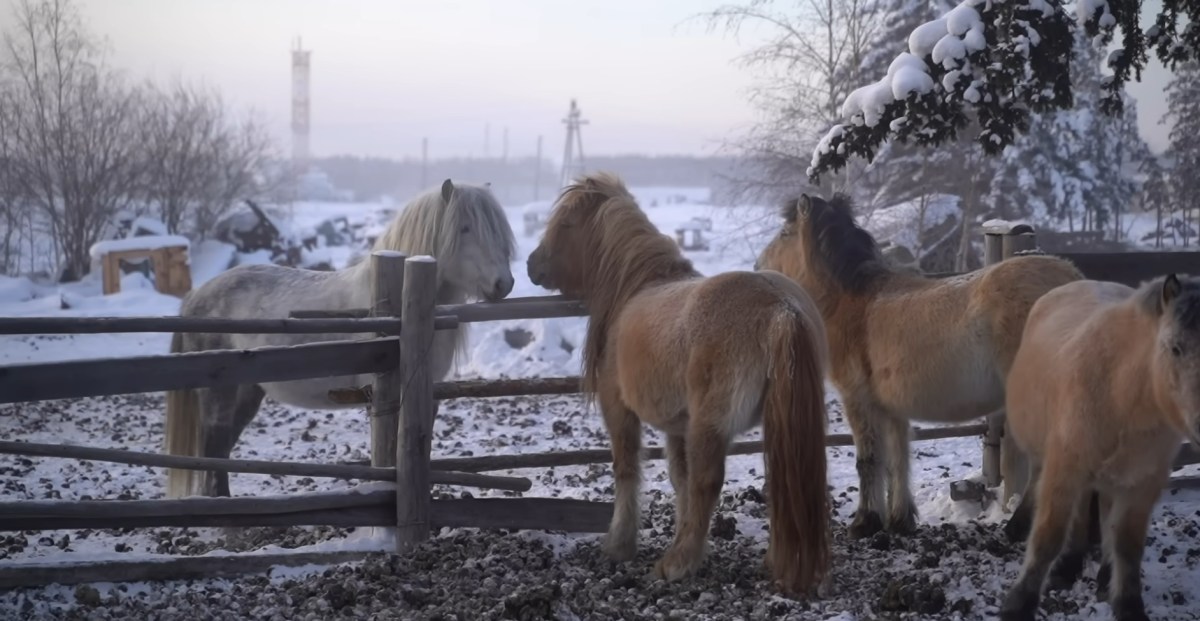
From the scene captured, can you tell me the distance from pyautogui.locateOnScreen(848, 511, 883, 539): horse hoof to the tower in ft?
226

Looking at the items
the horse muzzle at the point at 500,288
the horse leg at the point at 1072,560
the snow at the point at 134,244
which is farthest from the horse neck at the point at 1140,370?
the snow at the point at 134,244

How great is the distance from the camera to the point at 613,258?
226 inches

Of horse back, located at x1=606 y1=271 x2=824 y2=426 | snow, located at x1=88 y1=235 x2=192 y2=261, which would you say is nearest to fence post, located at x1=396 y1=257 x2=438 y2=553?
horse back, located at x1=606 y1=271 x2=824 y2=426

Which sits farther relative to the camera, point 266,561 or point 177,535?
point 177,535

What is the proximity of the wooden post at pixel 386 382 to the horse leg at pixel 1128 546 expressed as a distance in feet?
11.5

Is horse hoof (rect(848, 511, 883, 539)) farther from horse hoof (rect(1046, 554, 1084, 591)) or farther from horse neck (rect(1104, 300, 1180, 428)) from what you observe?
horse neck (rect(1104, 300, 1180, 428))

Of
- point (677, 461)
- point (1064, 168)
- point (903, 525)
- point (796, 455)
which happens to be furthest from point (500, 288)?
point (1064, 168)

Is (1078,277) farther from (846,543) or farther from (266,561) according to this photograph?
(266,561)

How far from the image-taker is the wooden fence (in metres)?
4.50

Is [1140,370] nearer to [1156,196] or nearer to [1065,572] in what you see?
[1065,572]

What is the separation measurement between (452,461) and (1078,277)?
364 cm

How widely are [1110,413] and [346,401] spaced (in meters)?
4.21

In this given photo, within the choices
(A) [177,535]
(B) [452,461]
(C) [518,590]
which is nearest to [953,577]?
(C) [518,590]

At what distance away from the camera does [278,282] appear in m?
7.26
